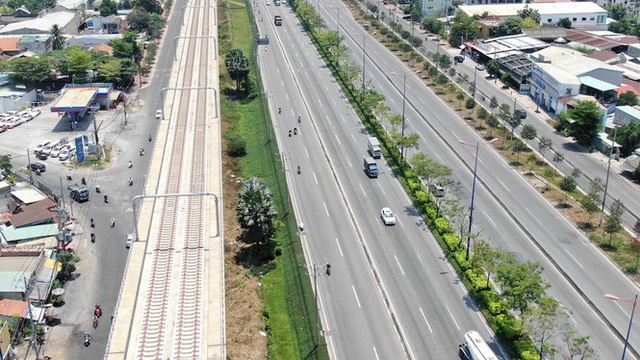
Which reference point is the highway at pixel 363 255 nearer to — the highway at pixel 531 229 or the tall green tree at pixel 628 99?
the highway at pixel 531 229

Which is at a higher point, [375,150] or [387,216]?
[375,150]

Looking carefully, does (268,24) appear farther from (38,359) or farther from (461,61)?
(38,359)

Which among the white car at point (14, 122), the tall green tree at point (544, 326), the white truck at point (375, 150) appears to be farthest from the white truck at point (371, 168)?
the white car at point (14, 122)

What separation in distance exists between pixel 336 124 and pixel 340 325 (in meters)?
56.6

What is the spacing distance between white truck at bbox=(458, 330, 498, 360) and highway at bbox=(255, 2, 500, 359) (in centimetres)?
140

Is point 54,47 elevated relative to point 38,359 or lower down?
elevated

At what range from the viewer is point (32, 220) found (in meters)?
82.4

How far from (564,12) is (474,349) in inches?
5698

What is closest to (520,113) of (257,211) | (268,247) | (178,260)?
(268,247)

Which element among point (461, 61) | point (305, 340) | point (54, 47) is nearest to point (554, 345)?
point (305, 340)

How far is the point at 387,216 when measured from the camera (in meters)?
80.9

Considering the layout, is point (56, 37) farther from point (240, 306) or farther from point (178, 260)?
point (240, 306)

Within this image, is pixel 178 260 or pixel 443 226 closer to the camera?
pixel 178 260

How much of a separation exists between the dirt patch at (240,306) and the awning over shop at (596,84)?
234 ft
